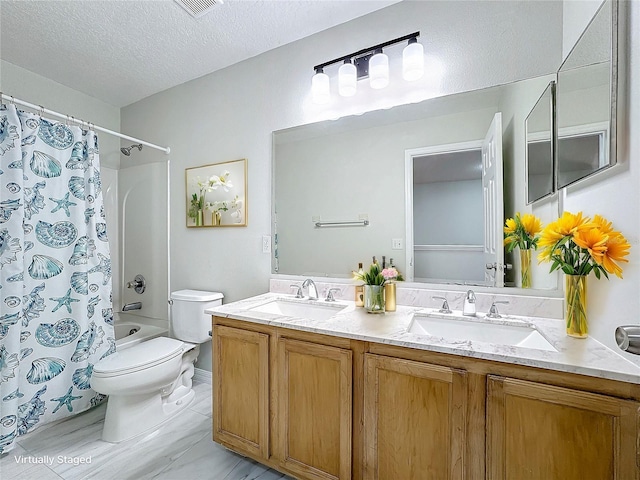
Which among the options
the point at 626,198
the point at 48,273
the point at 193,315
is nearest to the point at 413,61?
the point at 626,198

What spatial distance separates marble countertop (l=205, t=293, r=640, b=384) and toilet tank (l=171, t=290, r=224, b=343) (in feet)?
2.18

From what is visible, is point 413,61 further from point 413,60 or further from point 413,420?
point 413,420

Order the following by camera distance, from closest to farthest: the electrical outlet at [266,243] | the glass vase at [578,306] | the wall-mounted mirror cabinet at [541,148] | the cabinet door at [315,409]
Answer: the glass vase at [578,306] < the cabinet door at [315,409] < the wall-mounted mirror cabinet at [541,148] < the electrical outlet at [266,243]

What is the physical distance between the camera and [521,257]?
1.41 metres

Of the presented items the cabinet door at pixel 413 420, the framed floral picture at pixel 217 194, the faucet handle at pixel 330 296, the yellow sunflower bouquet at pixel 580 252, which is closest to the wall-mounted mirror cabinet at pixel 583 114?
the yellow sunflower bouquet at pixel 580 252

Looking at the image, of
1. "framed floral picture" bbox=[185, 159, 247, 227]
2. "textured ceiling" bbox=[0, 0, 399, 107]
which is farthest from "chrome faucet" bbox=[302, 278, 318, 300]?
"textured ceiling" bbox=[0, 0, 399, 107]

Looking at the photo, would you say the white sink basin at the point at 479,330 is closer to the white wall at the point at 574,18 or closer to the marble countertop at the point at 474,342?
the marble countertop at the point at 474,342

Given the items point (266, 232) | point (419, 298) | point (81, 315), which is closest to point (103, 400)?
point (81, 315)

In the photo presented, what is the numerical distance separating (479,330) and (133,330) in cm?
273

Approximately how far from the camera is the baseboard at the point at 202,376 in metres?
2.40

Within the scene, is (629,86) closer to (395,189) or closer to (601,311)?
(601,311)

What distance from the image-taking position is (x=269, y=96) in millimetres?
2090

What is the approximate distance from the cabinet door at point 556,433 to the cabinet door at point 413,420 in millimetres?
101

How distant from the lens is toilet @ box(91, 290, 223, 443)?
5.51 feet
